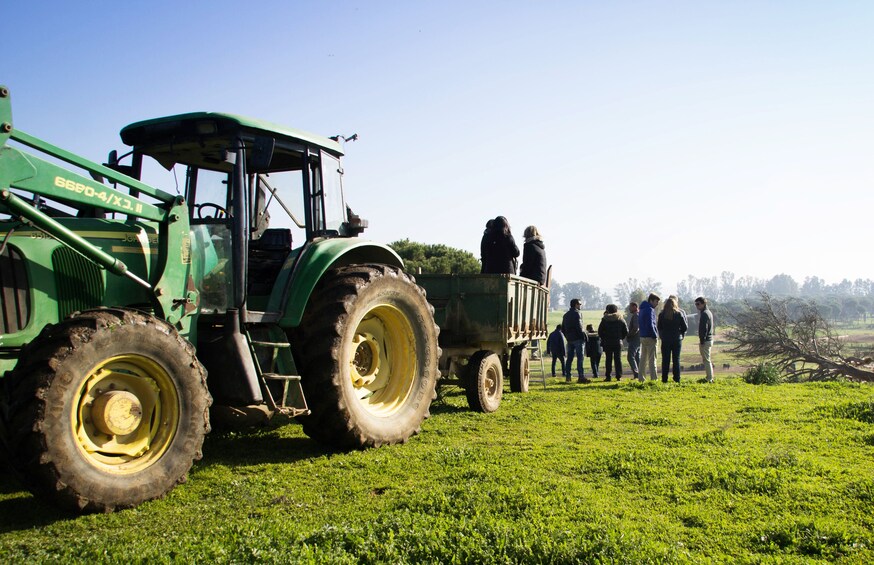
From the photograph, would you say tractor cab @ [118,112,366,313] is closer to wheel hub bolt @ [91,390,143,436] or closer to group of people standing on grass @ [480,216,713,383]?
wheel hub bolt @ [91,390,143,436]

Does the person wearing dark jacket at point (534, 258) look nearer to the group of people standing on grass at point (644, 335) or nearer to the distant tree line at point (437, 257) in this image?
the group of people standing on grass at point (644, 335)

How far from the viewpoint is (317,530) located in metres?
4.00

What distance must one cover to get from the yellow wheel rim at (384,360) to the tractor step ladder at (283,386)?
34.7 inches

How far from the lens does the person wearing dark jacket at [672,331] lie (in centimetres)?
1349

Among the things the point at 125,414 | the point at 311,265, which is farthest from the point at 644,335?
the point at 125,414

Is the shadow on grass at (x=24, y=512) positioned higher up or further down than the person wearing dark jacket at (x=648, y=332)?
further down

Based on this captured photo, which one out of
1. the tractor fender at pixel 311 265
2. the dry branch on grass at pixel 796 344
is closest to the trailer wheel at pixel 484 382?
the tractor fender at pixel 311 265

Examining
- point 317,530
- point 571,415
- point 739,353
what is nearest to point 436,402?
point 571,415

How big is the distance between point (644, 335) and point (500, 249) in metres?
5.09

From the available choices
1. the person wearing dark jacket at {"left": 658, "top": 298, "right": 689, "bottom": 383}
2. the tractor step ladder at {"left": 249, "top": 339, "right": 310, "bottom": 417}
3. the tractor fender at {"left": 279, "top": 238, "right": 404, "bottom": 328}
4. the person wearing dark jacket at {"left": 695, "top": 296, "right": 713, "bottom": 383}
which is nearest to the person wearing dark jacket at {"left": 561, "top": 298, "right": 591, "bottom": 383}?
the person wearing dark jacket at {"left": 658, "top": 298, "right": 689, "bottom": 383}

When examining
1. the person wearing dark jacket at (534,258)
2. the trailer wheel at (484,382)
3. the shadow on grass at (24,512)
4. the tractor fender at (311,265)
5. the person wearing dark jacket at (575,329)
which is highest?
the person wearing dark jacket at (534,258)

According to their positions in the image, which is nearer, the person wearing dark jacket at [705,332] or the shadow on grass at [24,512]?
the shadow on grass at [24,512]

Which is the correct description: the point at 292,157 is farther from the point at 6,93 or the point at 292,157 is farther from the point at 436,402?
the point at 436,402

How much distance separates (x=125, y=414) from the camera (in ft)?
14.7
